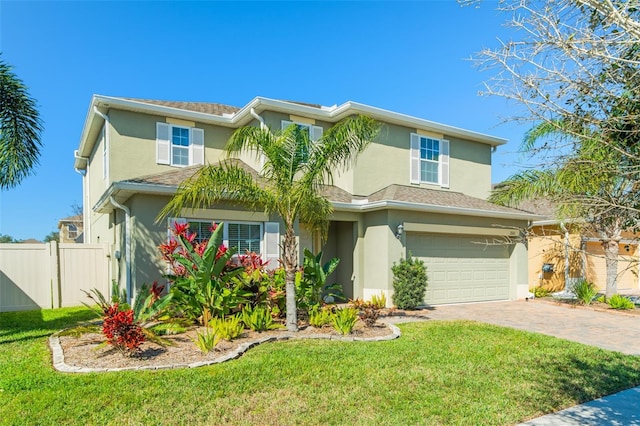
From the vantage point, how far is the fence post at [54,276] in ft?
41.0

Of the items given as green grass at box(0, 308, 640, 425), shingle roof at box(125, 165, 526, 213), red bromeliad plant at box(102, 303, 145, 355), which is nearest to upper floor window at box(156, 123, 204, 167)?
shingle roof at box(125, 165, 526, 213)

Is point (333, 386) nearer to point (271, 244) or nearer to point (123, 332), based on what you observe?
point (123, 332)

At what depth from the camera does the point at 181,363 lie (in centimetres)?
608

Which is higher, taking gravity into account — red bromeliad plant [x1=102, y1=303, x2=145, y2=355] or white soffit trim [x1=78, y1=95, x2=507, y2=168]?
white soffit trim [x1=78, y1=95, x2=507, y2=168]

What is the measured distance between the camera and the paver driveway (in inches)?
346

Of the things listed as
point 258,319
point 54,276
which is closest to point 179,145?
point 54,276

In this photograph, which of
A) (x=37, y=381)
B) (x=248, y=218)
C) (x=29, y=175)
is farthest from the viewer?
(x=248, y=218)

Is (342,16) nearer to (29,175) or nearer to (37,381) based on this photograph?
(29,175)

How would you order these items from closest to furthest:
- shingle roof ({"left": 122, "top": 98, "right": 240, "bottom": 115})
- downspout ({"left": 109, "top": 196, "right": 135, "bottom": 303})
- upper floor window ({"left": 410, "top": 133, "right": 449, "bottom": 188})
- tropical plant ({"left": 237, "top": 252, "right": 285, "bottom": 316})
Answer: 1. tropical plant ({"left": 237, "top": 252, "right": 285, "bottom": 316})
2. downspout ({"left": 109, "top": 196, "right": 135, "bottom": 303})
3. shingle roof ({"left": 122, "top": 98, "right": 240, "bottom": 115})
4. upper floor window ({"left": 410, "top": 133, "right": 449, "bottom": 188})

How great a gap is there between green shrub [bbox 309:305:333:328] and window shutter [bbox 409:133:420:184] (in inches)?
298

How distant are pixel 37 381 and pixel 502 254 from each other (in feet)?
47.7

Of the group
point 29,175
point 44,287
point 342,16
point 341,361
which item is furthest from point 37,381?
point 342,16

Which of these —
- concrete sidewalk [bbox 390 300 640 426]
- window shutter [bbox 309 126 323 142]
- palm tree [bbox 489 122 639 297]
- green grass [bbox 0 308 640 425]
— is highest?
window shutter [bbox 309 126 323 142]

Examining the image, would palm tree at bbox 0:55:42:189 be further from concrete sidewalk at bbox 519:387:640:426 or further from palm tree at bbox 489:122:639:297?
concrete sidewalk at bbox 519:387:640:426
